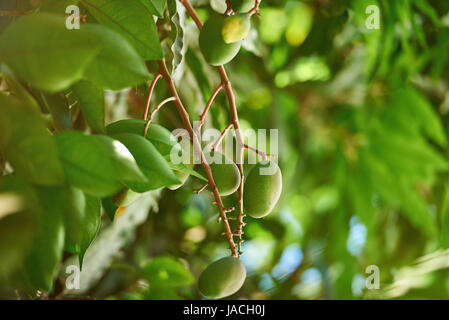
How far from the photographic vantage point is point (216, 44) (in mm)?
524

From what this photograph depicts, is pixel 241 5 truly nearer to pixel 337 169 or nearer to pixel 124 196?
pixel 124 196

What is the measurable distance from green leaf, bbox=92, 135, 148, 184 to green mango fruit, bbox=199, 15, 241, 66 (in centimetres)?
21

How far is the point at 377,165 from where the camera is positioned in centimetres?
157

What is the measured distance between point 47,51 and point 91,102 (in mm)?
137

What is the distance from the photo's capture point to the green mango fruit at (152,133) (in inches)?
18.1

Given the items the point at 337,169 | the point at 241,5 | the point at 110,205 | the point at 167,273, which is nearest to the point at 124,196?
the point at 110,205

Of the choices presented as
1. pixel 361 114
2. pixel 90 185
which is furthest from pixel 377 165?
pixel 90 185

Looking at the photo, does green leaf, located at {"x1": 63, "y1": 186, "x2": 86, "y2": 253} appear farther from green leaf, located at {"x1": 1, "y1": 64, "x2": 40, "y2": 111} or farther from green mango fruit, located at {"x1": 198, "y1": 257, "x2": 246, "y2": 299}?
green mango fruit, located at {"x1": 198, "y1": 257, "x2": 246, "y2": 299}

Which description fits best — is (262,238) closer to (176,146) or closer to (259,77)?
(259,77)

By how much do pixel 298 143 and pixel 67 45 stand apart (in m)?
1.33

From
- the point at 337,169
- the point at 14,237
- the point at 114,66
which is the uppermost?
the point at 337,169

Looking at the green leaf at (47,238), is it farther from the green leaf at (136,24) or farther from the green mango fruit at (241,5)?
the green mango fruit at (241,5)

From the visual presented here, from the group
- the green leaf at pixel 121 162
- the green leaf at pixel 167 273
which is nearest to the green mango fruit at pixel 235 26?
the green leaf at pixel 121 162

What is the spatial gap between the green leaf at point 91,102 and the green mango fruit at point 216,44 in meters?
0.14
